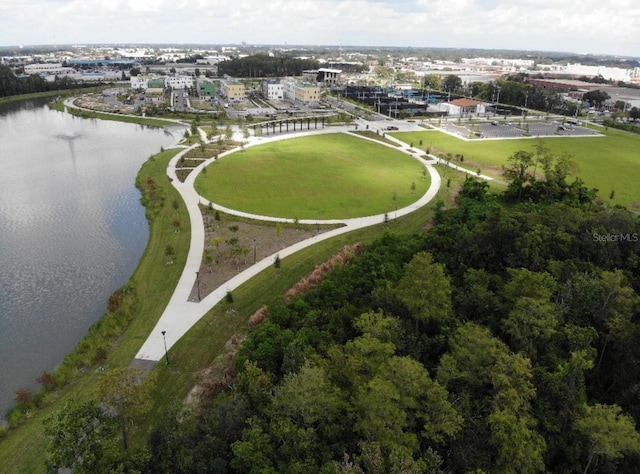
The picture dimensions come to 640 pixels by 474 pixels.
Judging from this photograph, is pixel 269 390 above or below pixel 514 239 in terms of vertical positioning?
below

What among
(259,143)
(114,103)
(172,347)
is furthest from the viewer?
(114,103)

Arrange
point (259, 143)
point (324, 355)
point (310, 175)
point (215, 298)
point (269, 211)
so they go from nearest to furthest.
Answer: point (324, 355) < point (215, 298) < point (269, 211) < point (310, 175) < point (259, 143)

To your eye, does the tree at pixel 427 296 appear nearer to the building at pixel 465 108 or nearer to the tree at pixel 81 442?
the tree at pixel 81 442

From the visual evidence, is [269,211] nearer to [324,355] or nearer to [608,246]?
[324,355]

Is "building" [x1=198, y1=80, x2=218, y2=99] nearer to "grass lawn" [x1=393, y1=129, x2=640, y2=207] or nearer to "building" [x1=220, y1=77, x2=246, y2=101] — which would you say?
"building" [x1=220, y1=77, x2=246, y2=101]

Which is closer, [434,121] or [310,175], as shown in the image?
[310,175]

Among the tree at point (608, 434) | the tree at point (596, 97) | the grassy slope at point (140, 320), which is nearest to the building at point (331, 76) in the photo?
the tree at point (596, 97)

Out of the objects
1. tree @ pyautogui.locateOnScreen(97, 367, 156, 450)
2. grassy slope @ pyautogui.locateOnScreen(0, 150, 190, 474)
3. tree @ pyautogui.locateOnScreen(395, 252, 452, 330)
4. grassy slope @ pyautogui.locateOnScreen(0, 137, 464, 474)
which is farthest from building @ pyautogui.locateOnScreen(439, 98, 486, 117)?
tree @ pyautogui.locateOnScreen(97, 367, 156, 450)

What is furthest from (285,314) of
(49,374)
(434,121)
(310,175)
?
(434,121)

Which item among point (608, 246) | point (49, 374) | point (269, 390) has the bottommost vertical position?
point (49, 374)
